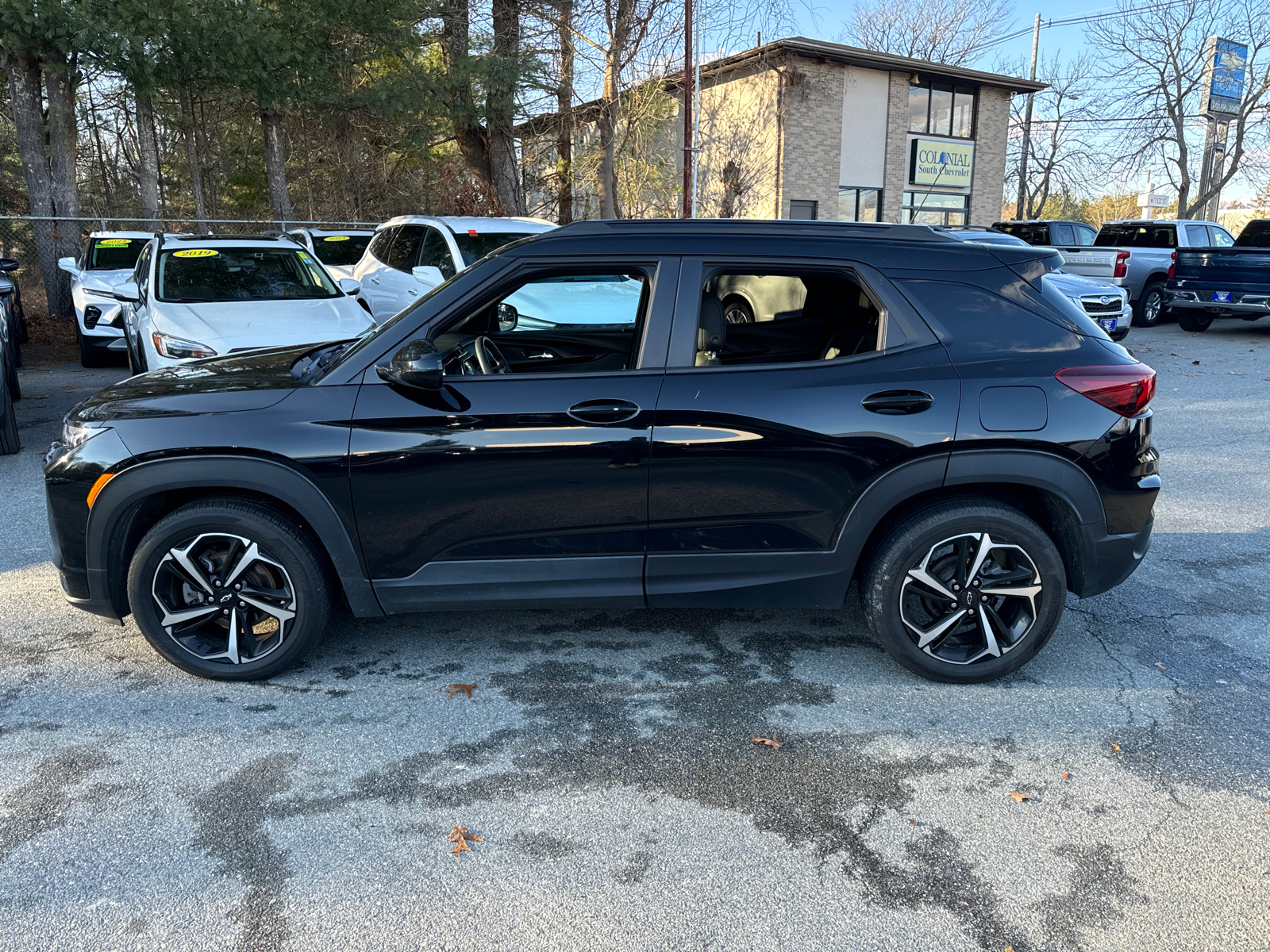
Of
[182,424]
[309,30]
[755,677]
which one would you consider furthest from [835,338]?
[309,30]

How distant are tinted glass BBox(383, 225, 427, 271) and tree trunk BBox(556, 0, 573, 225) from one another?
25.0 feet

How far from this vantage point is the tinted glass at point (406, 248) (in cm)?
1118

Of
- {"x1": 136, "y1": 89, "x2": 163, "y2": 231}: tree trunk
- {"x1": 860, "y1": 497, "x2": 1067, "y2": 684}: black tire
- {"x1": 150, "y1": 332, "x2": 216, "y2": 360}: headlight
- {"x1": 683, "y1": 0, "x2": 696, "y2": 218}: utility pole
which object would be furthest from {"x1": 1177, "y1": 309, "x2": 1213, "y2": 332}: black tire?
{"x1": 136, "y1": 89, "x2": 163, "y2": 231}: tree trunk

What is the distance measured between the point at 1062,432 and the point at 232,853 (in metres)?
3.20

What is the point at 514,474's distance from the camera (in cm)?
346

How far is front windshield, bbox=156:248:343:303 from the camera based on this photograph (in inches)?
345

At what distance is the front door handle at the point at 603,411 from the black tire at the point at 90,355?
444 inches

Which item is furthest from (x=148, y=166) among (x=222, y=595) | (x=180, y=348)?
(x=222, y=595)

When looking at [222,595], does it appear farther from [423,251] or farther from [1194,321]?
[1194,321]

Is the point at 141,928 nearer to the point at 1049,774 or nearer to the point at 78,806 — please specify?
the point at 78,806

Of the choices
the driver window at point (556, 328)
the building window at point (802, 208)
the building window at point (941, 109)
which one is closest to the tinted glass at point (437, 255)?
the driver window at point (556, 328)

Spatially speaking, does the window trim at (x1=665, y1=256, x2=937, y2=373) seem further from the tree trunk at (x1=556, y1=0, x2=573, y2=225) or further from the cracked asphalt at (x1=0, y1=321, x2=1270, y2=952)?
the tree trunk at (x1=556, y1=0, x2=573, y2=225)

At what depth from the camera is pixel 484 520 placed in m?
3.51

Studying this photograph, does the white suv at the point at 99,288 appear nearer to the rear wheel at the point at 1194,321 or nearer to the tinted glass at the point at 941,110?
the rear wheel at the point at 1194,321
